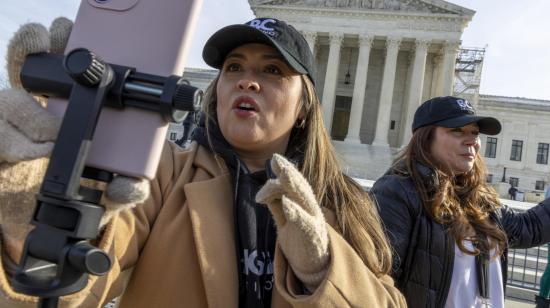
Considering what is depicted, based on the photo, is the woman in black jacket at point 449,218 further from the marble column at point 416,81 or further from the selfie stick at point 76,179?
the marble column at point 416,81

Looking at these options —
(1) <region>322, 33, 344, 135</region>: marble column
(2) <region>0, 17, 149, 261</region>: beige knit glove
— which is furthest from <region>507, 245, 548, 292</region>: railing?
(1) <region>322, 33, 344, 135</region>: marble column

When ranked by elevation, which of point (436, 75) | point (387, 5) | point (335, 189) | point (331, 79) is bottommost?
point (335, 189)

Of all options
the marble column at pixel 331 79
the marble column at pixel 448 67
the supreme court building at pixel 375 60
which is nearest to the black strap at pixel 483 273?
the supreme court building at pixel 375 60

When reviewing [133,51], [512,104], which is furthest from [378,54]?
[133,51]

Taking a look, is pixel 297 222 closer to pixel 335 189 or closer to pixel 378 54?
pixel 335 189

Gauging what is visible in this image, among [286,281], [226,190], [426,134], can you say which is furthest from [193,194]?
[426,134]

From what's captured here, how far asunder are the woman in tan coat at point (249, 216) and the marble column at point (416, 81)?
3396 centimetres

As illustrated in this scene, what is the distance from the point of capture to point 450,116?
3.32 meters

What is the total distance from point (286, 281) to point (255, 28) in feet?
3.53

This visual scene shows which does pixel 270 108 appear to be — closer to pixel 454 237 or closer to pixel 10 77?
pixel 10 77

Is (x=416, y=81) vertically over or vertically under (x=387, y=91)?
over

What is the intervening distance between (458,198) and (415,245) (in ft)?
2.35

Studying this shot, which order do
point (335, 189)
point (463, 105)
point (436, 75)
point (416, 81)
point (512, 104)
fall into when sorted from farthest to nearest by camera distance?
point (512, 104) < point (436, 75) < point (416, 81) < point (463, 105) < point (335, 189)

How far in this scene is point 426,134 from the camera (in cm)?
347
